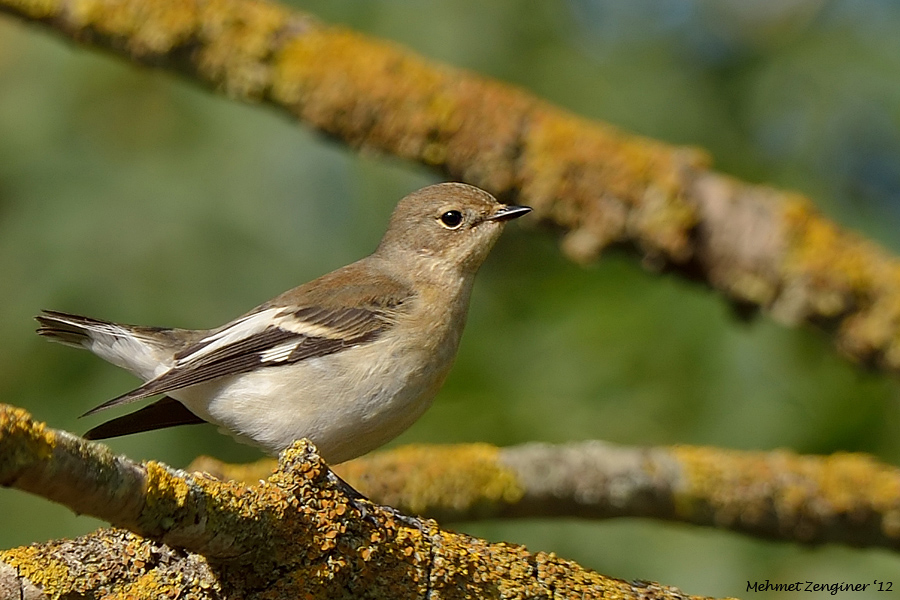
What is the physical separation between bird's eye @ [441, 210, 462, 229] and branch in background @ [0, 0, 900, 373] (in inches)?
7.2

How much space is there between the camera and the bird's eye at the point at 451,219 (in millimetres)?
4961

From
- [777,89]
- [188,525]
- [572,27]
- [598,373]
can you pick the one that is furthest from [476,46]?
[188,525]

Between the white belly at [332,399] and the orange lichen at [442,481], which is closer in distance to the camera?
the white belly at [332,399]

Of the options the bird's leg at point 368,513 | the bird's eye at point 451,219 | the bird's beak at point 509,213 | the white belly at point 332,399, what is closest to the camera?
the bird's leg at point 368,513

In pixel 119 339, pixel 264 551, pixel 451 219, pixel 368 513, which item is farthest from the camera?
pixel 451 219

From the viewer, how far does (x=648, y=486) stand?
14.2ft

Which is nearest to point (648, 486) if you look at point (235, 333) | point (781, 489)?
point (781, 489)

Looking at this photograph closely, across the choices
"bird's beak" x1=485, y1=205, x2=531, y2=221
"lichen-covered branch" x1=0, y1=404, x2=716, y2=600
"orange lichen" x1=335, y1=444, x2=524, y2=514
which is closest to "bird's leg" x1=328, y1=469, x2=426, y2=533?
"lichen-covered branch" x1=0, y1=404, x2=716, y2=600

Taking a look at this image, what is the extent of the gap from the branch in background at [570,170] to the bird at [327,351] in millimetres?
311

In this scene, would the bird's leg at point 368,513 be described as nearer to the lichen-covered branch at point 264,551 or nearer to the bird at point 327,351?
the lichen-covered branch at point 264,551

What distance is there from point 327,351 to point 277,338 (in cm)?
24

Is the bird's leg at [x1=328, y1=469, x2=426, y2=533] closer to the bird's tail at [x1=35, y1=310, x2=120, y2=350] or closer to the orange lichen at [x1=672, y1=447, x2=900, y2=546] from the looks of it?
the orange lichen at [x1=672, y1=447, x2=900, y2=546]

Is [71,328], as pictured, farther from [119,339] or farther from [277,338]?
[277,338]

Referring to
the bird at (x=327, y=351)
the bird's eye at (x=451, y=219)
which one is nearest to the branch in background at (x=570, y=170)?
the bird's eye at (x=451, y=219)
